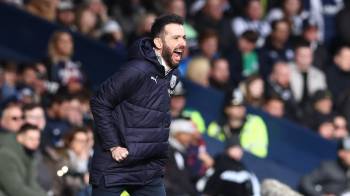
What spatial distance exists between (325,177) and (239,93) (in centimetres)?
152

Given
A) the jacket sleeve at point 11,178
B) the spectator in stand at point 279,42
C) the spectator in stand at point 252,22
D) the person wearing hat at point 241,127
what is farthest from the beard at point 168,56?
the spectator in stand at point 252,22

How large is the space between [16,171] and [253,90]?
4.31m

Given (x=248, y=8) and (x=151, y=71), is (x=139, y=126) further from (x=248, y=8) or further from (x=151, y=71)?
(x=248, y=8)

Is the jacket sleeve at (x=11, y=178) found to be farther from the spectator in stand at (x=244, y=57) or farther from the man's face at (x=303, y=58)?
the man's face at (x=303, y=58)

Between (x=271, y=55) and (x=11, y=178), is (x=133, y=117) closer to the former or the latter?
(x=11, y=178)

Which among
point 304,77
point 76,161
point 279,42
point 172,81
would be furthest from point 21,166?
point 279,42

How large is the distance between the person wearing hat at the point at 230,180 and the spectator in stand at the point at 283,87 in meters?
2.66

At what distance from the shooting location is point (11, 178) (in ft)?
31.9

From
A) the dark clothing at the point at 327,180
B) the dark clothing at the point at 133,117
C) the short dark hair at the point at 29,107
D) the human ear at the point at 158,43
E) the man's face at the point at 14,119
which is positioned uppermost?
the human ear at the point at 158,43

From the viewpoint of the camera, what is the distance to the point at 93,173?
6906mm

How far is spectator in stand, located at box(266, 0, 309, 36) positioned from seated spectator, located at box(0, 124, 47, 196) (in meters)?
6.33

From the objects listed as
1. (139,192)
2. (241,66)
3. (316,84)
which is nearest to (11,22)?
(241,66)

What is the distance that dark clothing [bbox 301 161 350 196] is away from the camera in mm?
12273

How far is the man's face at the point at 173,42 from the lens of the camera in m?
6.82
